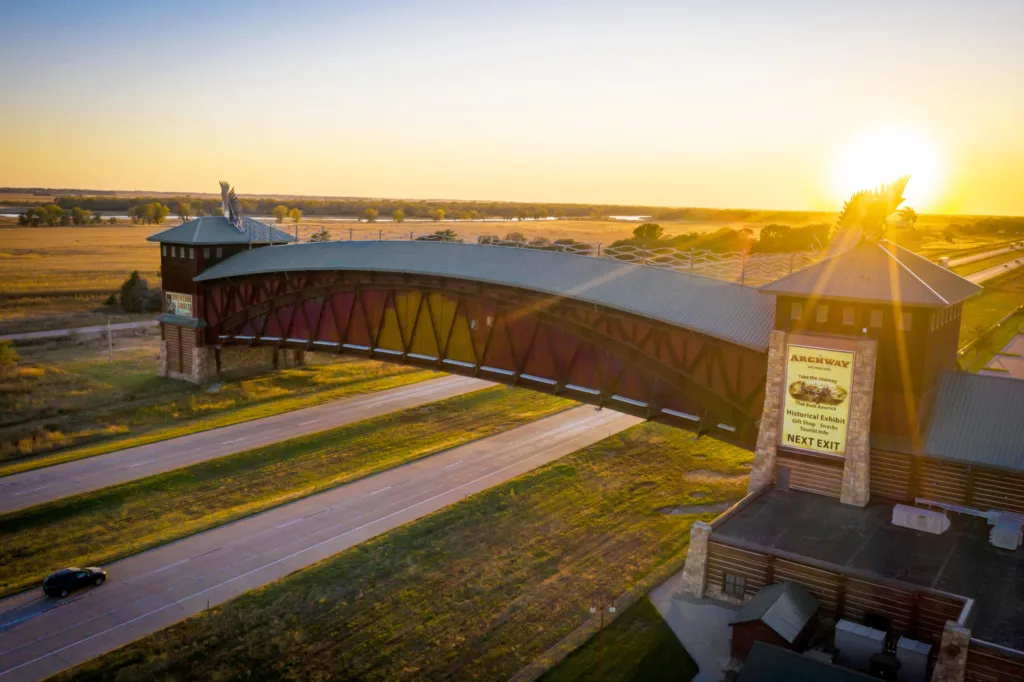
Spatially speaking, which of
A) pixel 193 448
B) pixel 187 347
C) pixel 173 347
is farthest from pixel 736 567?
pixel 173 347

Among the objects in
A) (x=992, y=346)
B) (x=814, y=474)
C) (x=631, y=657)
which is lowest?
(x=631, y=657)

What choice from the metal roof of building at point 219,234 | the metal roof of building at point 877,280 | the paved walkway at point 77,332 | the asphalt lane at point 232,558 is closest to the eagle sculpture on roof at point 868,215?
the metal roof of building at point 877,280

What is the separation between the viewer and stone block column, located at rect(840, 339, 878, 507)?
29125 millimetres

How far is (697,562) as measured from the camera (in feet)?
92.3

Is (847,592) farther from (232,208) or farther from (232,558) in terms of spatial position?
(232,208)

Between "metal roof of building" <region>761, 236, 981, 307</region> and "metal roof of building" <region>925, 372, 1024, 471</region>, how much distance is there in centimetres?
377

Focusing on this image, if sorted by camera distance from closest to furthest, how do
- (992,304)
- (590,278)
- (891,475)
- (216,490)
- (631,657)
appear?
1. (631,657)
2. (891,475)
3. (590,278)
4. (216,490)
5. (992,304)

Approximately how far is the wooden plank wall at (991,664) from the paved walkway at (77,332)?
79.9 m

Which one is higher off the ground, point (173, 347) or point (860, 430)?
point (860, 430)

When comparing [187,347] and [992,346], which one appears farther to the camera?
[992,346]

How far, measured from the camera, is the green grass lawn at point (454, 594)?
81.3 ft

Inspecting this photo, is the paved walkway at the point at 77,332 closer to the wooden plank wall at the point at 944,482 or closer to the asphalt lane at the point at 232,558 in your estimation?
the asphalt lane at the point at 232,558

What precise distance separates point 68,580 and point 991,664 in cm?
3086

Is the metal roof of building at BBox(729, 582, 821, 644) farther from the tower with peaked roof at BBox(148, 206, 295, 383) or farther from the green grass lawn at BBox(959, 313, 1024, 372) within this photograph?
the tower with peaked roof at BBox(148, 206, 295, 383)
